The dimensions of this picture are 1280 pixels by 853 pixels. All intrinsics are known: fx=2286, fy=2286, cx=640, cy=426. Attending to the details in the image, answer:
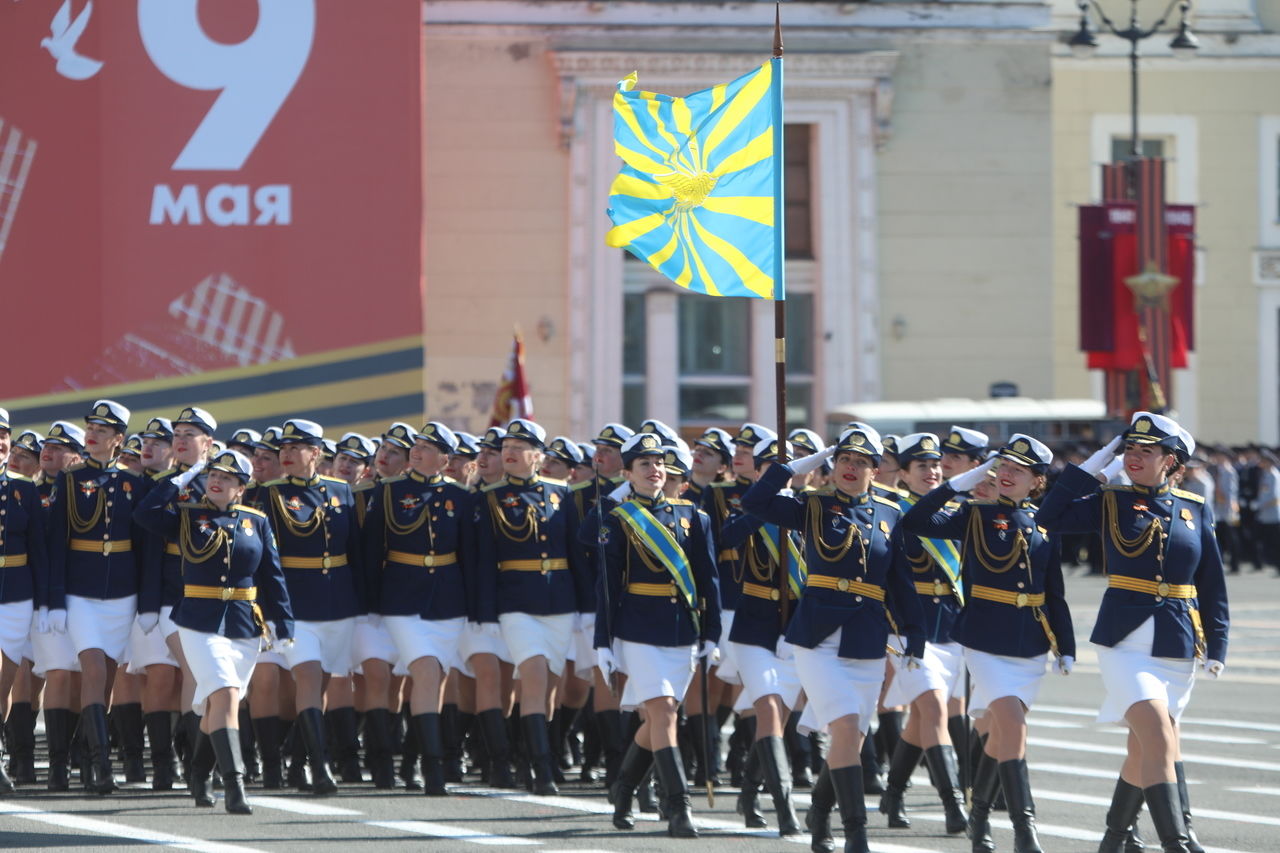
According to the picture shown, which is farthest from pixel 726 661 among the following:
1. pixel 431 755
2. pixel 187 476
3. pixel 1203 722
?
pixel 1203 722

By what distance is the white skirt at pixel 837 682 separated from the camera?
35.0 ft

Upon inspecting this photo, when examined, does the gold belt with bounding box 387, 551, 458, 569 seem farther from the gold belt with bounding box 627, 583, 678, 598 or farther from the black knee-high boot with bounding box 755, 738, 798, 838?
the black knee-high boot with bounding box 755, 738, 798, 838

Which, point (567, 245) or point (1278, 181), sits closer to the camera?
point (567, 245)

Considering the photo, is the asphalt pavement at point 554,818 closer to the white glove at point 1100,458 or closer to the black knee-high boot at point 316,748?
the black knee-high boot at point 316,748

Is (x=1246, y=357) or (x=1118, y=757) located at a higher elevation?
(x=1246, y=357)

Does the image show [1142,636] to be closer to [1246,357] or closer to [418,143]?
[418,143]

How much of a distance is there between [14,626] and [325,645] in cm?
178

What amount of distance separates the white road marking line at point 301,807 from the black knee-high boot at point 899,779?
2.79 metres

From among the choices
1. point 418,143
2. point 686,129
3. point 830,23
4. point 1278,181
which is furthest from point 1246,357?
point 686,129

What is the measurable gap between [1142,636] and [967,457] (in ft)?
6.78

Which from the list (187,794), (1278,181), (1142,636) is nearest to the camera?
(1142,636)

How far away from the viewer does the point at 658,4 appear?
33312 mm

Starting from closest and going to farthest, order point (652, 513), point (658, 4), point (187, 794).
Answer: point (652, 513)
point (187, 794)
point (658, 4)

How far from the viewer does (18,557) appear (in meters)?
13.1
